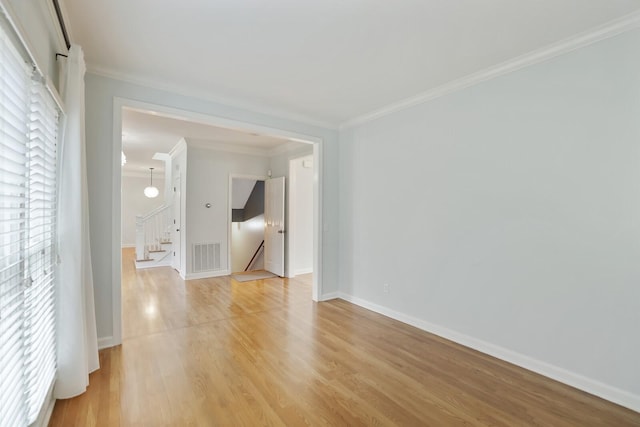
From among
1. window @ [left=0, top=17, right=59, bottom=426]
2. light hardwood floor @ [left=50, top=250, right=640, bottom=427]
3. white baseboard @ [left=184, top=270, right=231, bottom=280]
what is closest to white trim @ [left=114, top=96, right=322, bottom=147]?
window @ [left=0, top=17, right=59, bottom=426]

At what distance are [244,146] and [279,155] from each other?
29.3 inches

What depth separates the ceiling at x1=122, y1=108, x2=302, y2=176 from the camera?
462 centimetres

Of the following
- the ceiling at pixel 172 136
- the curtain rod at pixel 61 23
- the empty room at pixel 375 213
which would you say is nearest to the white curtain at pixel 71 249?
the empty room at pixel 375 213

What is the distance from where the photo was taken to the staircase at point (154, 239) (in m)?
7.13

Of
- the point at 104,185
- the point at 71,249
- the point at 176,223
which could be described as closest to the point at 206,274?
the point at 176,223

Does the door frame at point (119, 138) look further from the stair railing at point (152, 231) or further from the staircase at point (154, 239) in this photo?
the stair railing at point (152, 231)

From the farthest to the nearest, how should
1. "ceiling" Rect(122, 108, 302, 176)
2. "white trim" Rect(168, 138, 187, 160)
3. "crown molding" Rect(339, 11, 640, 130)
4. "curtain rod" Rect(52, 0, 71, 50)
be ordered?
"white trim" Rect(168, 138, 187, 160) → "ceiling" Rect(122, 108, 302, 176) → "crown molding" Rect(339, 11, 640, 130) → "curtain rod" Rect(52, 0, 71, 50)

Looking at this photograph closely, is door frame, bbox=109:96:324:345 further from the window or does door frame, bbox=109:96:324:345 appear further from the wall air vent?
the wall air vent

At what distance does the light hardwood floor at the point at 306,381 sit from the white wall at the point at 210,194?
2.38 m

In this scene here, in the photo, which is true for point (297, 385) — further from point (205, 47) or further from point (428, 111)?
point (428, 111)

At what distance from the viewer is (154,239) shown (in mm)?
7691

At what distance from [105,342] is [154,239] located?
5.35 metres

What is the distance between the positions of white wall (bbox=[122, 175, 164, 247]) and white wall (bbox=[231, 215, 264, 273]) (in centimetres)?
483

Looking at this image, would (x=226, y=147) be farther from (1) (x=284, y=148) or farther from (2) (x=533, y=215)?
(2) (x=533, y=215)
